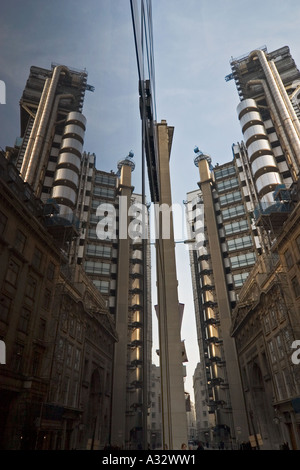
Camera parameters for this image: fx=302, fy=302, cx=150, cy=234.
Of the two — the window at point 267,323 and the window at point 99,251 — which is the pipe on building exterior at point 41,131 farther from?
the window at point 267,323

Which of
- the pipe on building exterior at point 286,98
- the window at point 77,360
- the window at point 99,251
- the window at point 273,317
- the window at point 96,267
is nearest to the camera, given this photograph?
the window at point 77,360

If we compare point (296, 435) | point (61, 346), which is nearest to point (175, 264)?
point (61, 346)

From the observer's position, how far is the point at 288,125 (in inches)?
1965

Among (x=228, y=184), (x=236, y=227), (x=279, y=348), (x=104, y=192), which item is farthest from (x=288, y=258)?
(x=104, y=192)

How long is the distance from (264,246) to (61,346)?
116ft

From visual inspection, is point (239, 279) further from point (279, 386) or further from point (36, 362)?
point (36, 362)

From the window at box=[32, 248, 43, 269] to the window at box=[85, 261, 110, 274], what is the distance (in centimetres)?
4032

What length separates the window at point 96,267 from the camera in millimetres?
52031

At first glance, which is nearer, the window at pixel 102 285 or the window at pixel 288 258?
the window at pixel 288 258

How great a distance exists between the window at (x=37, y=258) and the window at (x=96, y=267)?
40316mm

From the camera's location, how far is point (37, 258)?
11.5 metres

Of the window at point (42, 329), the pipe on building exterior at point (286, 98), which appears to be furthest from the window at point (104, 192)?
the window at point (42, 329)

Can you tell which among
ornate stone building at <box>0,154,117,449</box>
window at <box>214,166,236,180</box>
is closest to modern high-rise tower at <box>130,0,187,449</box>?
ornate stone building at <box>0,154,117,449</box>
